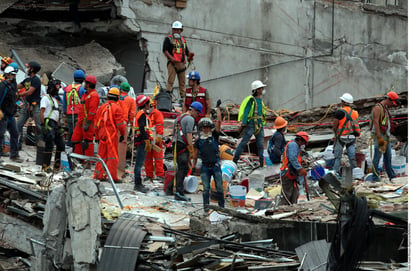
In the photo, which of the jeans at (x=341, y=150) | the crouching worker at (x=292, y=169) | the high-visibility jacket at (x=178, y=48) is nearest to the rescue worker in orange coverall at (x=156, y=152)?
the crouching worker at (x=292, y=169)

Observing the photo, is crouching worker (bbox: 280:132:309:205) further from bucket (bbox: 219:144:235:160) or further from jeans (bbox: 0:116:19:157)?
jeans (bbox: 0:116:19:157)

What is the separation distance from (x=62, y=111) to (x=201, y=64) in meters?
8.18

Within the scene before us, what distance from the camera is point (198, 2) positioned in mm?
24656

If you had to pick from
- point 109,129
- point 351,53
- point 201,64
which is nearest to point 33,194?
point 109,129

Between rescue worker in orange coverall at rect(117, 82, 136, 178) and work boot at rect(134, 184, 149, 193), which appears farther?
rescue worker in orange coverall at rect(117, 82, 136, 178)

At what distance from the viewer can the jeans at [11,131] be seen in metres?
15.8

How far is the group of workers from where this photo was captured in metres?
14.1

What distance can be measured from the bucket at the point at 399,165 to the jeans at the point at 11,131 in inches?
305

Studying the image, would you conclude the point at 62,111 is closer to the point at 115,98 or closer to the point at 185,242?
the point at 115,98

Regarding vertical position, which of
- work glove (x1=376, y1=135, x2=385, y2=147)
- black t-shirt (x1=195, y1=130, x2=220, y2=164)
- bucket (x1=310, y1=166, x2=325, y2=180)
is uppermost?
work glove (x1=376, y1=135, x2=385, y2=147)

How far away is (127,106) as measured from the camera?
16031 mm

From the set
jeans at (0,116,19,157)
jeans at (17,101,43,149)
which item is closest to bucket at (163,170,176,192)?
jeans at (17,101,43,149)

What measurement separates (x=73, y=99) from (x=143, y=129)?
6.39 feet

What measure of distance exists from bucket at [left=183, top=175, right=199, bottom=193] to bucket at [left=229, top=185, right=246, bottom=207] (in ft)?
3.53
